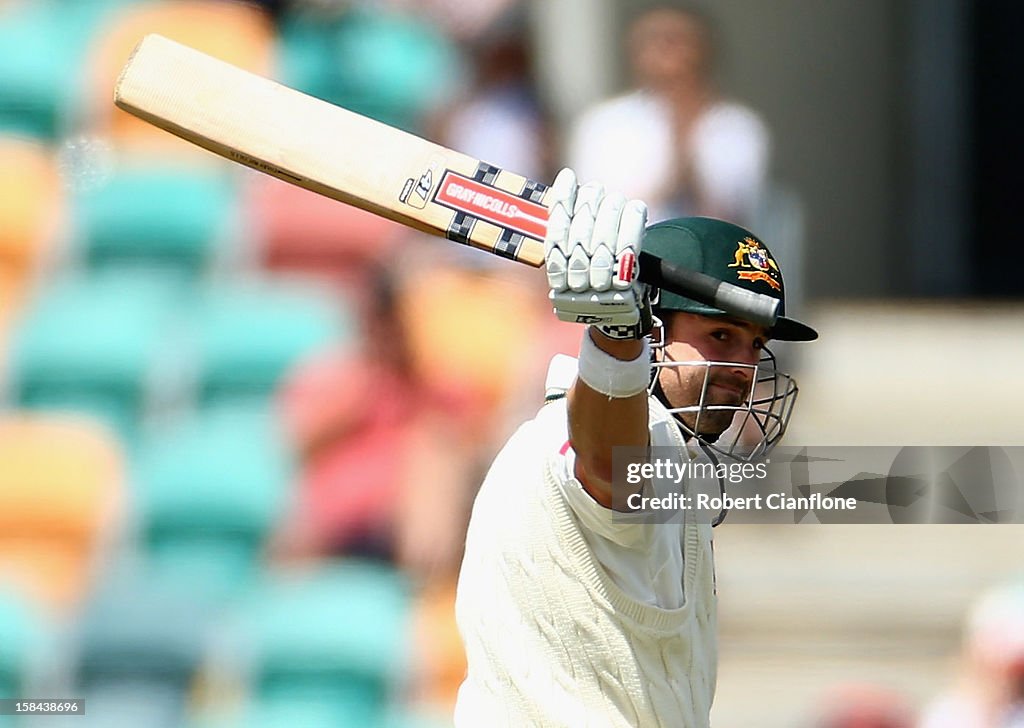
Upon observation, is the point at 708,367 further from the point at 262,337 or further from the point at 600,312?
the point at 262,337

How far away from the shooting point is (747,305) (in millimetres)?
1969

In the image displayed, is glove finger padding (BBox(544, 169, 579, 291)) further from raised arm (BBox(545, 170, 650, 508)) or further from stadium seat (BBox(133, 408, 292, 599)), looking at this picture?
stadium seat (BBox(133, 408, 292, 599))

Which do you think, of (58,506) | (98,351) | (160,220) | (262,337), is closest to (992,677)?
(262,337)

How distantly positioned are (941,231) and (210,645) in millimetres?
2944

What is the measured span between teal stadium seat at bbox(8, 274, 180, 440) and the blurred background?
1 centimetres

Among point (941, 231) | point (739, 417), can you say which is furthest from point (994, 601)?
point (941, 231)

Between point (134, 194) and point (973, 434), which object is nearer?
point (973, 434)

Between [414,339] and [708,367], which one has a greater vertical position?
[414,339]

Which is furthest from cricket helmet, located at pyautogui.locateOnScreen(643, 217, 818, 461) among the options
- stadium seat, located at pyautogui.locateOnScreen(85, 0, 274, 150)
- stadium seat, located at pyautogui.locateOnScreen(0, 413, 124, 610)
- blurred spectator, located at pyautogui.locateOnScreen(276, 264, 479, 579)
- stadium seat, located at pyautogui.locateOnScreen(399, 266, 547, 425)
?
stadium seat, located at pyautogui.locateOnScreen(85, 0, 274, 150)

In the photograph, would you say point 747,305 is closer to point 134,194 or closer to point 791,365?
point 791,365

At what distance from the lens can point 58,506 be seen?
4.64 meters

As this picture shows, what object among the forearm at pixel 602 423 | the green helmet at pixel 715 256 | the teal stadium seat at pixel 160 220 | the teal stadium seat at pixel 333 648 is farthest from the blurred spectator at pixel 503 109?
the forearm at pixel 602 423

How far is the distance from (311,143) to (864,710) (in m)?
2.05

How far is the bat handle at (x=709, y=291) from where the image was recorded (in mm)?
1965
